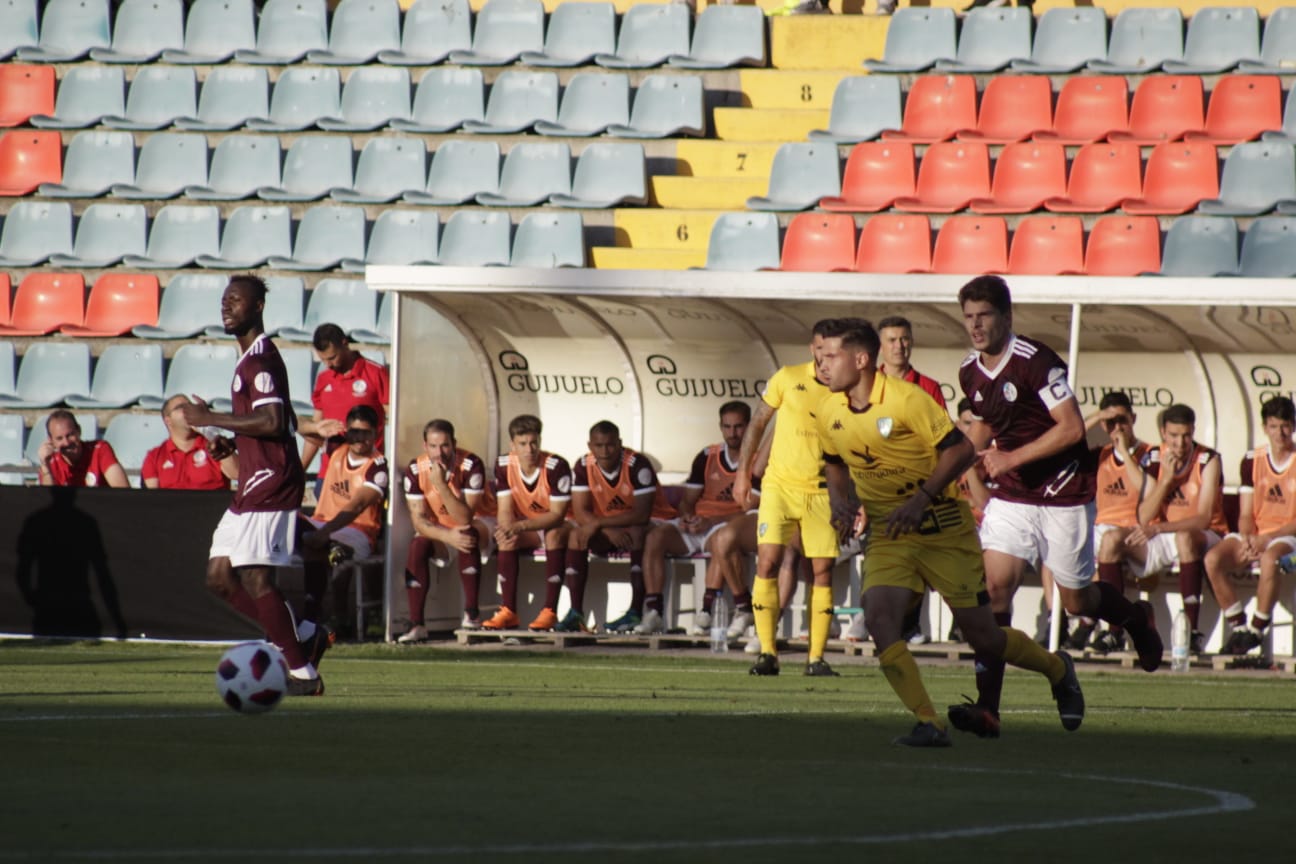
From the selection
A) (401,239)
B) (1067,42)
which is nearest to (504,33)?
(401,239)

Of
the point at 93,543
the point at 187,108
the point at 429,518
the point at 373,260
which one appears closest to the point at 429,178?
the point at 373,260

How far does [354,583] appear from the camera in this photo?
52.0ft

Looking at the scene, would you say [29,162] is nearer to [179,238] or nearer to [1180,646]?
[179,238]

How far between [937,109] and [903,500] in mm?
11431

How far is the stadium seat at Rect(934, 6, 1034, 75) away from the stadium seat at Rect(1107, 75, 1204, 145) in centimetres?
129

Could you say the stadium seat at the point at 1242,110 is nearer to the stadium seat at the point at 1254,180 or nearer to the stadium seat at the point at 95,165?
the stadium seat at the point at 1254,180

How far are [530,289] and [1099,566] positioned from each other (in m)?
4.73

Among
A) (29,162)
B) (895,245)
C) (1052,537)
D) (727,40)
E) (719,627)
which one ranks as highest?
(727,40)

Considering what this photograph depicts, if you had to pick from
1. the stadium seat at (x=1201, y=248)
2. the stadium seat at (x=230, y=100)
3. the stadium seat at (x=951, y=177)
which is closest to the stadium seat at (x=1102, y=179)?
the stadium seat at (x=951, y=177)

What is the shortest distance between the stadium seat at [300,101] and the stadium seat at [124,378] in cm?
286

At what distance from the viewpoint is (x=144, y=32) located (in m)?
A: 21.1

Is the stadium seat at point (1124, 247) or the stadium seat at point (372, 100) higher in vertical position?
the stadium seat at point (372, 100)

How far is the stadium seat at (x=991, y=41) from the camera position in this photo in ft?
62.1

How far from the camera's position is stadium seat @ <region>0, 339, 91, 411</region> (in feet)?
60.7
